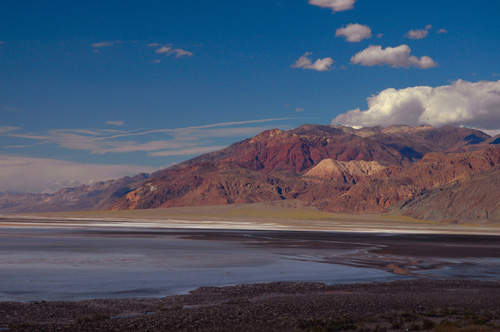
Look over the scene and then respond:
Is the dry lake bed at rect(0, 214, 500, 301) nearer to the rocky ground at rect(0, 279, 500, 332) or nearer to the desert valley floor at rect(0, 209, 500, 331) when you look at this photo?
the desert valley floor at rect(0, 209, 500, 331)

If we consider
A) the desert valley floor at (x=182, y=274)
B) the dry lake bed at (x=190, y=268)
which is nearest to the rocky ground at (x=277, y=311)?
the desert valley floor at (x=182, y=274)

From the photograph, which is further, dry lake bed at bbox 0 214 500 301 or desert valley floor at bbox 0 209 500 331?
dry lake bed at bbox 0 214 500 301

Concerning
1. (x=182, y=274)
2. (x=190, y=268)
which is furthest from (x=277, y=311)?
(x=190, y=268)

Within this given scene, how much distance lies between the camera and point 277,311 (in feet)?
56.9

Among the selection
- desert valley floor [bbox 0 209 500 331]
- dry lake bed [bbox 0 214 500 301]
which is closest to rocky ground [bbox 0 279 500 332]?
desert valley floor [bbox 0 209 500 331]

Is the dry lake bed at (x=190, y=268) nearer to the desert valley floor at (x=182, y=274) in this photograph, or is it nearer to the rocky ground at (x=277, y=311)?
the desert valley floor at (x=182, y=274)

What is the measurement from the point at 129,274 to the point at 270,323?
1283cm

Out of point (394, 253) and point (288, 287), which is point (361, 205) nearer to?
point (394, 253)

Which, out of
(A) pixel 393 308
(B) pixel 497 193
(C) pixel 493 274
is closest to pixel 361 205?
(B) pixel 497 193

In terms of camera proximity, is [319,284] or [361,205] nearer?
[319,284]

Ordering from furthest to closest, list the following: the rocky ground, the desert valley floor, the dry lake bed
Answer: the dry lake bed → the desert valley floor → the rocky ground

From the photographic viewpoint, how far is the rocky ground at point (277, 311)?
14984 mm

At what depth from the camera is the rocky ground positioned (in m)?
15.0

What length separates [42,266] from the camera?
94.5 ft
